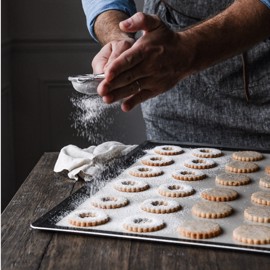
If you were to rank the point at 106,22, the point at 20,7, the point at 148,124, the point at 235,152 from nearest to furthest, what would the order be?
the point at 235,152
the point at 106,22
the point at 148,124
the point at 20,7

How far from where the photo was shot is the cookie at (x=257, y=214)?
1.22 meters

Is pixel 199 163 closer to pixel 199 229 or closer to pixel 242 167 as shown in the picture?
pixel 242 167

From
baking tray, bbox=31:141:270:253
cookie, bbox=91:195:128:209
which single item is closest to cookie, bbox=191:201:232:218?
baking tray, bbox=31:141:270:253

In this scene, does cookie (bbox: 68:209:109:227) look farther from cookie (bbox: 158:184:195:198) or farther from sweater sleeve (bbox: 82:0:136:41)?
sweater sleeve (bbox: 82:0:136:41)

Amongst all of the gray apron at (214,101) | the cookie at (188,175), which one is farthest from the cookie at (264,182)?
the gray apron at (214,101)

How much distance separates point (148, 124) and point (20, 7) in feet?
4.07

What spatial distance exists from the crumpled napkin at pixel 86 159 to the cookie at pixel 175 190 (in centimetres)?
20

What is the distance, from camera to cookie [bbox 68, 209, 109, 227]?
3.89 ft

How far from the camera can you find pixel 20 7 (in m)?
3.05

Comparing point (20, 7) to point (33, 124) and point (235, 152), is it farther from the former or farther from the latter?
point (235, 152)

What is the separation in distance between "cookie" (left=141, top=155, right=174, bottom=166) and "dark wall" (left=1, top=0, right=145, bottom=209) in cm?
146

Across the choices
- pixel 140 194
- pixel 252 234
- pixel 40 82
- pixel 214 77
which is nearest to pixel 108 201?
pixel 140 194

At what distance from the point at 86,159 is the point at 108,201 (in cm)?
28

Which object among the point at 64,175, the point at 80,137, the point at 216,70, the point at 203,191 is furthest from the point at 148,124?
the point at 80,137
